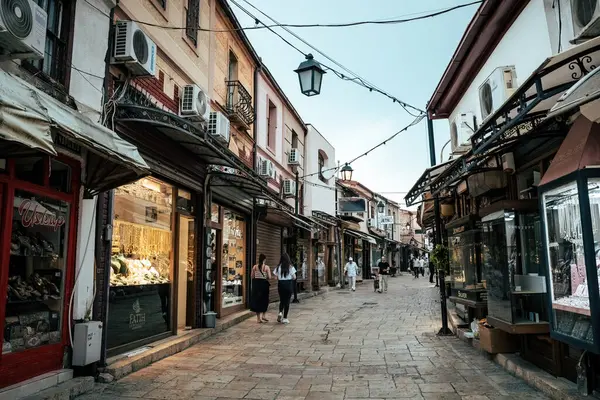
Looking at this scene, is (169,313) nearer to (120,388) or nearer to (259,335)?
(259,335)

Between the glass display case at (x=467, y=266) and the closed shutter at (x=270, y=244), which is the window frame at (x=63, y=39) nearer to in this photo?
the glass display case at (x=467, y=266)

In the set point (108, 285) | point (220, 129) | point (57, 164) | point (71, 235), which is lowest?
point (108, 285)

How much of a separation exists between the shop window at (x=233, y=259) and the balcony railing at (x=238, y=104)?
250 centimetres

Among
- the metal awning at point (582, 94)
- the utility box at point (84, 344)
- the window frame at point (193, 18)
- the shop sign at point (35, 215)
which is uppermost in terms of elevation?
the window frame at point (193, 18)

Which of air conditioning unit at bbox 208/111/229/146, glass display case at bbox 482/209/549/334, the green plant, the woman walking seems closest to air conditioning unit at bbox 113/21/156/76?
air conditioning unit at bbox 208/111/229/146

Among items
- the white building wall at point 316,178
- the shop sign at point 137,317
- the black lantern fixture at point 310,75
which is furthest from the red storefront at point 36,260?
the white building wall at point 316,178

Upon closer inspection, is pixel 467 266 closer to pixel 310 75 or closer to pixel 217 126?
pixel 310 75

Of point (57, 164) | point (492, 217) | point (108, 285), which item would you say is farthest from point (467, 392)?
point (57, 164)

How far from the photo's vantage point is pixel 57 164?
237 inches

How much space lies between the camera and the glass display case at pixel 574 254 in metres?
4.66

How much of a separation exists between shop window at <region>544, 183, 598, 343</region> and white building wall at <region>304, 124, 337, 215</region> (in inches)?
632

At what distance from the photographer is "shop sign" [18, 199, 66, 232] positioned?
5465mm

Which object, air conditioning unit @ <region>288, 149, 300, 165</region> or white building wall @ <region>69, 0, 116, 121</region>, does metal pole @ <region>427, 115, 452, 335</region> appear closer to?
white building wall @ <region>69, 0, 116, 121</region>

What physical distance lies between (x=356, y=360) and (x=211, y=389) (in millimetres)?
2692
